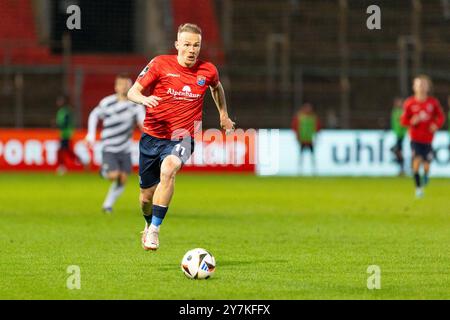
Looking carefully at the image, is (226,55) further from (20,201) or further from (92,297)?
(92,297)

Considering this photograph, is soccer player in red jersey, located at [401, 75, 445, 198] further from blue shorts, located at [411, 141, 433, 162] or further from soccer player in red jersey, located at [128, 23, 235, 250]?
soccer player in red jersey, located at [128, 23, 235, 250]

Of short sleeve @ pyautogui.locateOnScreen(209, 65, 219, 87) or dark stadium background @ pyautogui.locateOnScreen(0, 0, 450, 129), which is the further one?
dark stadium background @ pyautogui.locateOnScreen(0, 0, 450, 129)

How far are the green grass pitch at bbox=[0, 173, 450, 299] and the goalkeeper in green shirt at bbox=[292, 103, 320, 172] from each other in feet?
20.9

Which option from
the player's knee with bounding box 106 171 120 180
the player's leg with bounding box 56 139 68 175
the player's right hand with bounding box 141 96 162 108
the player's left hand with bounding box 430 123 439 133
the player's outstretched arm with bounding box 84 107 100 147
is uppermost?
the player's right hand with bounding box 141 96 162 108

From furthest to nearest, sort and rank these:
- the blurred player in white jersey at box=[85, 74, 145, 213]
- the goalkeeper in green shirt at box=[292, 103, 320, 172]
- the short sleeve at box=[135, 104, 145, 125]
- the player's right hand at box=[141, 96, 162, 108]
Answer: the goalkeeper in green shirt at box=[292, 103, 320, 172]
the blurred player in white jersey at box=[85, 74, 145, 213]
the short sleeve at box=[135, 104, 145, 125]
the player's right hand at box=[141, 96, 162, 108]

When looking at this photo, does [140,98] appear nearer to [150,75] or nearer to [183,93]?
[150,75]

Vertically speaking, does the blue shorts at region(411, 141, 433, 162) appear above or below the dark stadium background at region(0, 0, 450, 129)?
below

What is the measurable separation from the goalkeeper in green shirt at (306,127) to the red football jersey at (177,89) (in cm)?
1912

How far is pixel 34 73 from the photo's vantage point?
31875mm

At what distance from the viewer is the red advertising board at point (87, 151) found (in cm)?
3098

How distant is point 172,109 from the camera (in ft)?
38.6

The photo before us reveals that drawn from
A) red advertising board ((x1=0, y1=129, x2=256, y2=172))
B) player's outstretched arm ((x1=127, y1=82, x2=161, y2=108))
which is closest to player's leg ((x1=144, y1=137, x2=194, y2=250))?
player's outstretched arm ((x1=127, y1=82, x2=161, y2=108))

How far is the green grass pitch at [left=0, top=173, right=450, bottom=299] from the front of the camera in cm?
930
